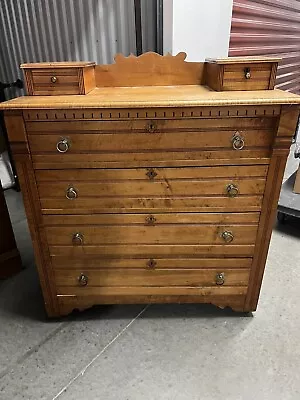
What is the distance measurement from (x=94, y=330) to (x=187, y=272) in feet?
1.80

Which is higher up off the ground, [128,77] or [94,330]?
[128,77]

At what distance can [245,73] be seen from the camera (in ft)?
4.08

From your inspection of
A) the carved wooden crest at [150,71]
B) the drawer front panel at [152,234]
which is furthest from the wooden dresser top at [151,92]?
the drawer front panel at [152,234]

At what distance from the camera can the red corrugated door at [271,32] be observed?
2.63m

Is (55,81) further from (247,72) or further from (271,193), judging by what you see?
(271,193)

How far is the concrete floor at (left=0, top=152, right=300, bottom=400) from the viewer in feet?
4.16

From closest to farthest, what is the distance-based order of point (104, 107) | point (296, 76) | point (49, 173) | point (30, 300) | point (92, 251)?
point (104, 107) < point (49, 173) < point (92, 251) < point (30, 300) < point (296, 76)

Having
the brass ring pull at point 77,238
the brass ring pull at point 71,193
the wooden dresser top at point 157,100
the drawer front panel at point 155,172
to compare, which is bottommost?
the brass ring pull at point 77,238

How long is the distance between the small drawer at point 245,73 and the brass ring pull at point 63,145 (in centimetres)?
64

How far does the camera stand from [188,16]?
1.76 m

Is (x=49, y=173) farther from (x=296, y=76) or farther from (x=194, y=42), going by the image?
(x=296, y=76)

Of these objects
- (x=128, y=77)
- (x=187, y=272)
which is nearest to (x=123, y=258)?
(x=187, y=272)

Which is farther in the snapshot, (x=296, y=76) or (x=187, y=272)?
(x=296, y=76)

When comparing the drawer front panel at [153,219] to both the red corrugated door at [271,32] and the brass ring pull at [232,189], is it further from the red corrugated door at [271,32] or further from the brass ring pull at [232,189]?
the red corrugated door at [271,32]
